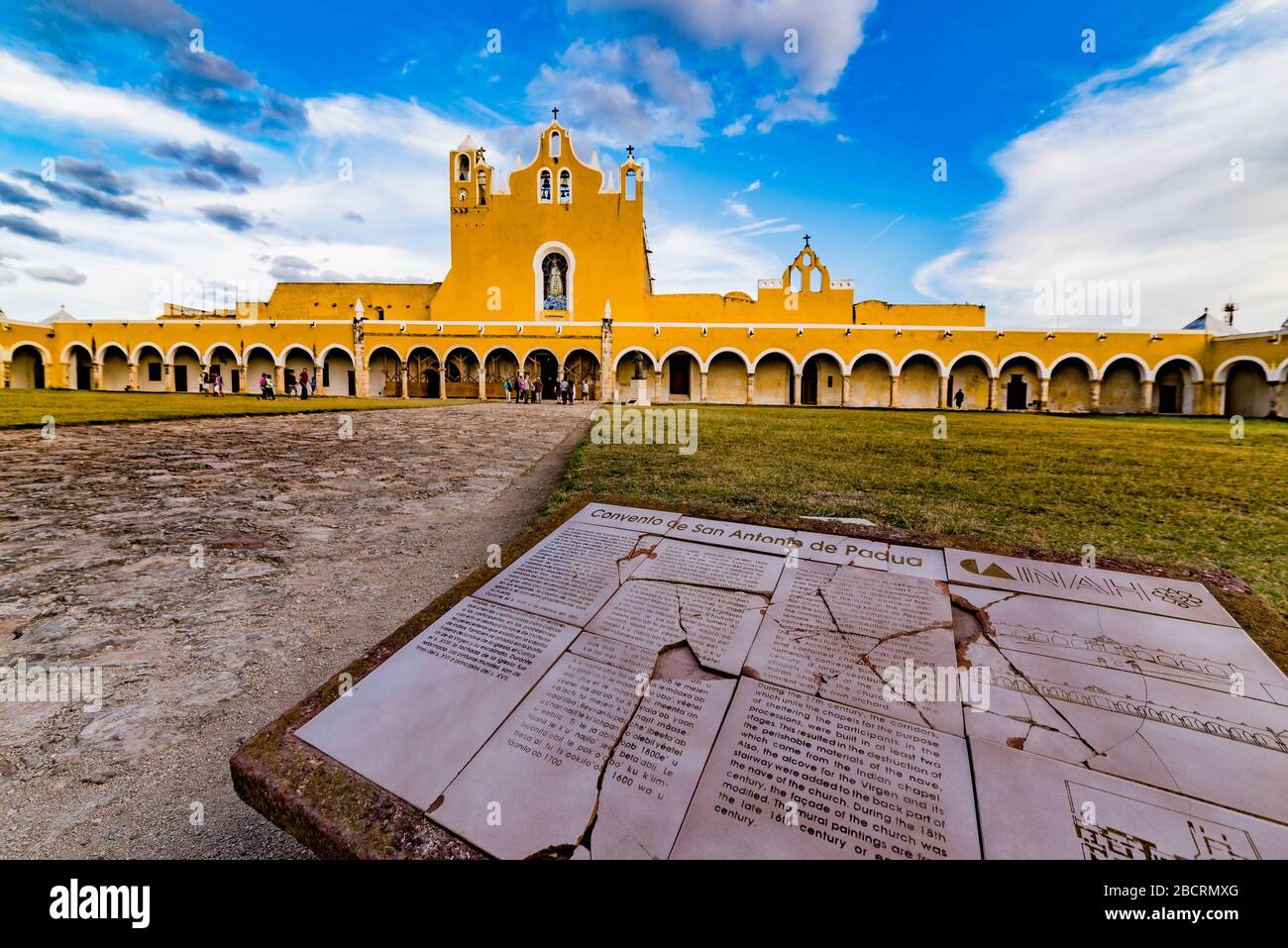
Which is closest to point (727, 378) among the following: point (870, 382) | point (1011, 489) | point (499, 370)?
point (870, 382)

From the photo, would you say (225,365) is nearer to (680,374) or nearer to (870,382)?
(680,374)

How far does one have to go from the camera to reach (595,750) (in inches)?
63.5

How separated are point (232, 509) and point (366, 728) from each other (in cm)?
361

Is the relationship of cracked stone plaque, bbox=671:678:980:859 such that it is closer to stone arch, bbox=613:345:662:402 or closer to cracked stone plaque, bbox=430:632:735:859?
cracked stone plaque, bbox=430:632:735:859

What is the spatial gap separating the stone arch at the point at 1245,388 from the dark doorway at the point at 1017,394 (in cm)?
791

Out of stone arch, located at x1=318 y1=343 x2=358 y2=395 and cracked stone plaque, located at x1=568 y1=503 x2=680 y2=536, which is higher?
stone arch, located at x1=318 y1=343 x2=358 y2=395

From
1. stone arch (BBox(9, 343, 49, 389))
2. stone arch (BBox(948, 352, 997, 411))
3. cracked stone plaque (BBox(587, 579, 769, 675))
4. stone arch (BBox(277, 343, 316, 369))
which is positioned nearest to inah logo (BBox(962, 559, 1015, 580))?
cracked stone plaque (BBox(587, 579, 769, 675))

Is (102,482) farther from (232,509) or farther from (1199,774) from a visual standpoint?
(1199,774)

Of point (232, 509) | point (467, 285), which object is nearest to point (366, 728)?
point (232, 509)

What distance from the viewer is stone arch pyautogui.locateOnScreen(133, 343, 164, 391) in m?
32.1

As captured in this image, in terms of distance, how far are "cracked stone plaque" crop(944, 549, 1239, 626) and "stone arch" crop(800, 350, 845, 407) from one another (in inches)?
1087

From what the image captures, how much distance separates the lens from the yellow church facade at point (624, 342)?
90.5 feet

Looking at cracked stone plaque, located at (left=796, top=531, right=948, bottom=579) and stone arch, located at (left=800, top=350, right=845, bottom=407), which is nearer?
cracked stone plaque, located at (left=796, top=531, right=948, bottom=579)
